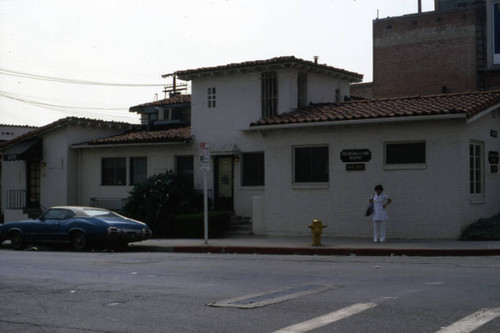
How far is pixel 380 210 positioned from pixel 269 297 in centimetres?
990


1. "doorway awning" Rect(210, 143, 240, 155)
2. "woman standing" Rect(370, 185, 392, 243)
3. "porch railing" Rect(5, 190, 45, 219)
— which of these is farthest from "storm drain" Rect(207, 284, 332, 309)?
"porch railing" Rect(5, 190, 45, 219)

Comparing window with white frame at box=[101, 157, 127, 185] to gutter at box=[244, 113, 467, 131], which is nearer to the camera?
gutter at box=[244, 113, 467, 131]

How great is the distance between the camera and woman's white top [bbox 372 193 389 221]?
63.1 feet

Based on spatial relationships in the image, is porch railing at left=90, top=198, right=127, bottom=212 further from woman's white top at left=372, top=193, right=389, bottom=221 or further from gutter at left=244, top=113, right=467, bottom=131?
woman's white top at left=372, top=193, right=389, bottom=221

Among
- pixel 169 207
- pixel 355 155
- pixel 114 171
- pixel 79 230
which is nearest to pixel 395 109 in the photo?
pixel 355 155

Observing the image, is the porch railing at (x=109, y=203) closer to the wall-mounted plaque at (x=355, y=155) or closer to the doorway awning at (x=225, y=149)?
the doorway awning at (x=225, y=149)

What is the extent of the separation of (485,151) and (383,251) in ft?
19.5

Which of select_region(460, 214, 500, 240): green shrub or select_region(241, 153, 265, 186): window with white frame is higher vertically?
select_region(241, 153, 265, 186): window with white frame

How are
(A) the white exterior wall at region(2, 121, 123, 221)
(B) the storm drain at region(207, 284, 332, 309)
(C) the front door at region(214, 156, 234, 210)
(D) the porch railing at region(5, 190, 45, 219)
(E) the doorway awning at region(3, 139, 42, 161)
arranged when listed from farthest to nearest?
(D) the porch railing at region(5, 190, 45, 219), (E) the doorway awning at region(3, 139, 42, 161), (A) the white exterior wall at region(2, 121, 123, 221), (C) the front door at region(214, 156, 234, 210), (B) the storm drain at region(207, 284, 332, 309)

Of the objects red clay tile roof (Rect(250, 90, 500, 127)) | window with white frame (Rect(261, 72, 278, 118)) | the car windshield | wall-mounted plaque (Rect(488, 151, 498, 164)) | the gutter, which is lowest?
the car windshield

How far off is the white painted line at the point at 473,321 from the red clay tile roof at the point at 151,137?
61.8 feet

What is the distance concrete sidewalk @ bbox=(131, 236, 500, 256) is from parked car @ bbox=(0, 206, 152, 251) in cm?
82

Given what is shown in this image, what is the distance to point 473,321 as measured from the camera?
25.5 ft

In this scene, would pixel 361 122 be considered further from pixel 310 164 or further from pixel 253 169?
pixel 253 169
